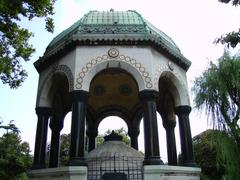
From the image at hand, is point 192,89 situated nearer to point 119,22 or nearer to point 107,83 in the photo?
point 119,22

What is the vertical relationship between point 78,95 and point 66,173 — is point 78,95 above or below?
above

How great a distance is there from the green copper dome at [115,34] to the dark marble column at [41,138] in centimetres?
249

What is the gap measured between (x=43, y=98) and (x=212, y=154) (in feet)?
60.0

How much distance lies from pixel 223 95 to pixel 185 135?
2.46 m

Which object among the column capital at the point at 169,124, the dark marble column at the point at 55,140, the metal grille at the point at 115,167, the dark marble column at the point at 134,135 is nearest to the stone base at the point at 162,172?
the metal grille at the point at 115,167

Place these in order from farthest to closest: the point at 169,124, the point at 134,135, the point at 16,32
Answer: the point at 134,135 → the point at 169,124 → the point at 16,32

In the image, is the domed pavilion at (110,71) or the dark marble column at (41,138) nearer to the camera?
the domed pavilion at (110,71)

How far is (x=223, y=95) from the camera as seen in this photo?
1039 cm

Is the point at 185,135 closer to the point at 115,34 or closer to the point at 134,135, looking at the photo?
the point at 134,135

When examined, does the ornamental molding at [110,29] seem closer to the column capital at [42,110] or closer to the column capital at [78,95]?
the column capital at [78,95]

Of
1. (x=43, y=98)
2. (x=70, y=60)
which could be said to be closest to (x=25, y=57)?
(x=70, y=60)

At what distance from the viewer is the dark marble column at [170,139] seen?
13320mm

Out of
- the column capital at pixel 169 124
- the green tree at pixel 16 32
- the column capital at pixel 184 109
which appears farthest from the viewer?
the column capital at pixel 169 124

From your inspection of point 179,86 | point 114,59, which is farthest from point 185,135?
point 114,59
